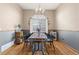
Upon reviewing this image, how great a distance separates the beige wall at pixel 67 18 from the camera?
6.30 feet

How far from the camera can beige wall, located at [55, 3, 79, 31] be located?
6.30ft

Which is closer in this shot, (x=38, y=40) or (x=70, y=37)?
(x=38, y=40)

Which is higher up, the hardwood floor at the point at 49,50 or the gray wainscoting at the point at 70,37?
the gray wainscoting at the point at 70,37

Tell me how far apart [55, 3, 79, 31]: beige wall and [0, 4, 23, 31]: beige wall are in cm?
64

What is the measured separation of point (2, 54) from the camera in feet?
5.68

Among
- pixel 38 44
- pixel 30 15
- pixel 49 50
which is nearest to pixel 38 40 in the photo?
pixel 38 44

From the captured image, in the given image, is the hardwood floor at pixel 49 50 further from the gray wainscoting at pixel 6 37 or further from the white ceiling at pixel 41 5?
the white ceiling at pixel 41 5

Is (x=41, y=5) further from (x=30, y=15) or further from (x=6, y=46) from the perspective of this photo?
(x=6, y=46)

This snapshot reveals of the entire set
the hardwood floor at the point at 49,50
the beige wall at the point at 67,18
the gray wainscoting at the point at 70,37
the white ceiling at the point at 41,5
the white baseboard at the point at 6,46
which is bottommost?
the hardwood floor at the point at 49,50

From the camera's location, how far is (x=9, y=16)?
1946 mm

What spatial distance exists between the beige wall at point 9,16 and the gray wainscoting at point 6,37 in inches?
3.0

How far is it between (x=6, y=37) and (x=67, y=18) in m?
1.05

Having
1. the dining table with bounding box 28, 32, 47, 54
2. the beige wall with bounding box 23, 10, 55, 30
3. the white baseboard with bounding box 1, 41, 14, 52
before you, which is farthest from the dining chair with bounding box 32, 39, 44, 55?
the white baseboard with bounding box 1, 41, 14, 52

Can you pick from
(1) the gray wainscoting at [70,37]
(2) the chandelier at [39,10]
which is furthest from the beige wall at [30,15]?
(1) the gray wainscoting at [70,37]
